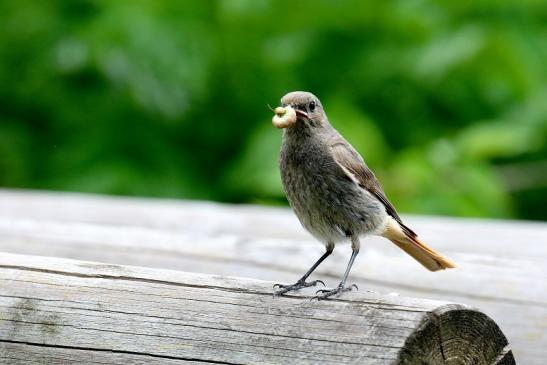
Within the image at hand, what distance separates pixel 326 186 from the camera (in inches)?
162

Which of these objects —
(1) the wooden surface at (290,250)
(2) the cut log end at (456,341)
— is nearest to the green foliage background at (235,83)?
(1) the wooden surface at (290,250)

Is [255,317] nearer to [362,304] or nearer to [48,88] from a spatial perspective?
[362,304]

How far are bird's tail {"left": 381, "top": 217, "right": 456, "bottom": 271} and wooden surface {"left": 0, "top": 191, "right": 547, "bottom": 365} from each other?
0.12 meters

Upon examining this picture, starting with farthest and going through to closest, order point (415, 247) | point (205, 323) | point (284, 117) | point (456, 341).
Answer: point (415, 247) → point (284, 117) → point (205, 323) → point (456, 341)

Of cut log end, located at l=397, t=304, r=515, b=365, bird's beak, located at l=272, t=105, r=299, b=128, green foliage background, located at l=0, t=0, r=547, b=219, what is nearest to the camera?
cut log end, located at l=397, t=304, r=515, b=365

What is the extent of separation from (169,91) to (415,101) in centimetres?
183

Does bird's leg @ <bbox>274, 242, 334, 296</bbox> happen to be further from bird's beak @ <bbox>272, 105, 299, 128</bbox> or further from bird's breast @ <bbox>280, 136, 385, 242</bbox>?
bird's beak @ <bbox>272, 105, 299, 128</bbox>

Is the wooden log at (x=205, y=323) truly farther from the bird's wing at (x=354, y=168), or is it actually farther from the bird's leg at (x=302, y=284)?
the bird's wing at (x=354, y=168)

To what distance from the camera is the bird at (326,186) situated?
412cm

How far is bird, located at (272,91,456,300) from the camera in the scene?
13.5ft

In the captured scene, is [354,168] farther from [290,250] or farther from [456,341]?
[456,341]

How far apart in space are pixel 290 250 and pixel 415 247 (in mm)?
717

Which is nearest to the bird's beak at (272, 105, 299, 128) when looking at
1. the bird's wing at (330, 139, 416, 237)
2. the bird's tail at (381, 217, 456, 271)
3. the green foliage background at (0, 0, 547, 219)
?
the bird's wing at (330, 139, 416, 237)

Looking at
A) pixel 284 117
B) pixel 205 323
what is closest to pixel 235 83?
pixel 284 117
